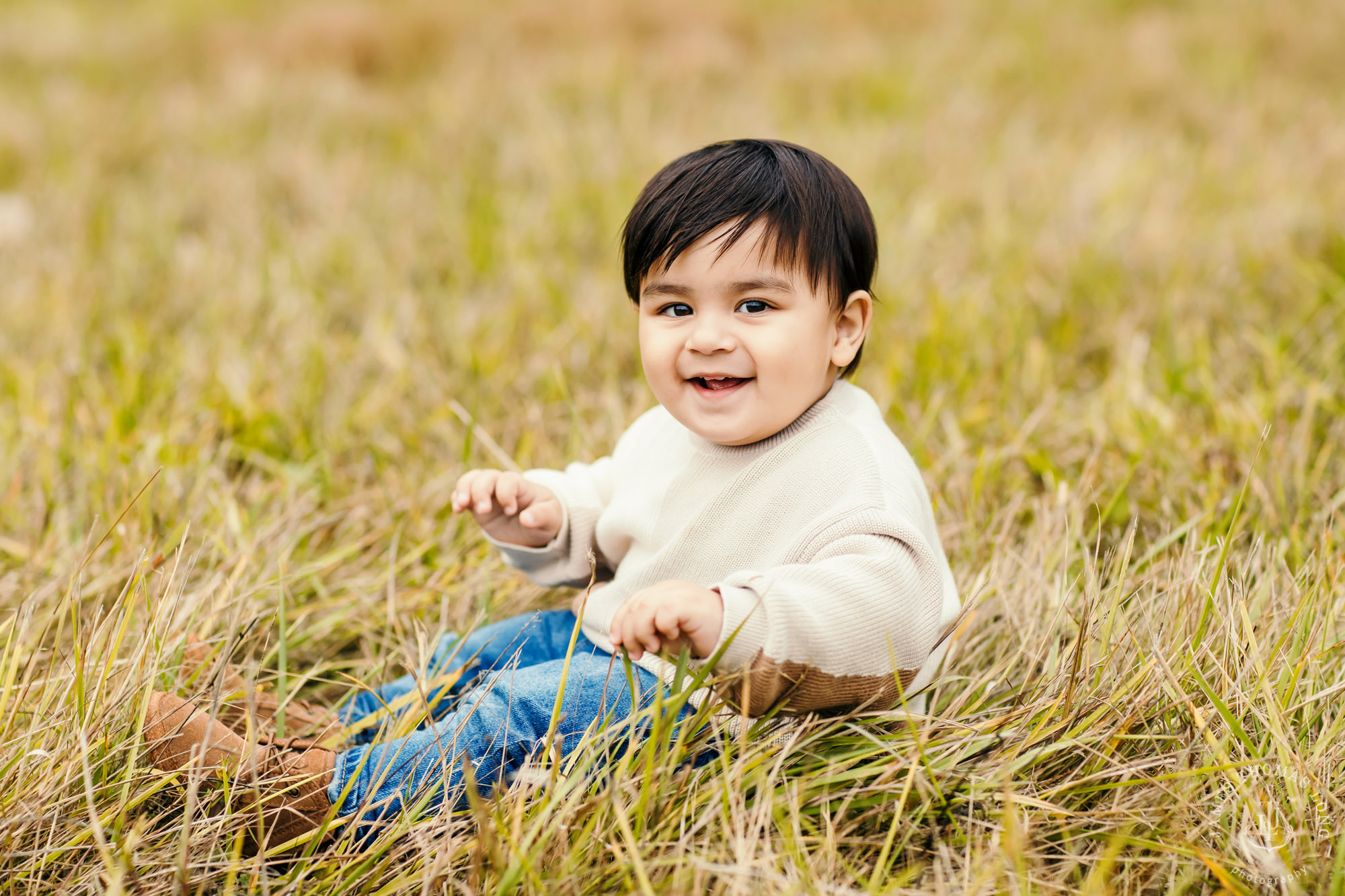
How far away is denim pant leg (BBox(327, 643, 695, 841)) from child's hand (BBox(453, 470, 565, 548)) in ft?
0.78

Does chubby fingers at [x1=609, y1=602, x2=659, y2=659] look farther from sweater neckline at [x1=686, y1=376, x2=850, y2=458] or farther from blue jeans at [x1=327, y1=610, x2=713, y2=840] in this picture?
sweater neckline at [x1=686, y1=376, x2=850, y2=458]

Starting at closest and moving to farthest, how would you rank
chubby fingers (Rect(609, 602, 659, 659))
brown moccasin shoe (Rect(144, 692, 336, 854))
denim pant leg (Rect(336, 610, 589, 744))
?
chubby fingers (Rect(609, 602, 659, 659)), brown moccasin shoe (Rect(144, 692, 336, 854)), denim pant leg (Rect(336, 610, 589, 744))

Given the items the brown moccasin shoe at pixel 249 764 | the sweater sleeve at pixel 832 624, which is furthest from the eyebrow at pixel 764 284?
the brown moccasin shoe at pixel 249 764

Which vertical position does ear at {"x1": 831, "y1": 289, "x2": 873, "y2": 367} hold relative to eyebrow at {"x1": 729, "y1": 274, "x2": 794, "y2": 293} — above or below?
below

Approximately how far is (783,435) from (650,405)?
0.97m

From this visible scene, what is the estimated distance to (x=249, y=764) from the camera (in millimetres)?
1261

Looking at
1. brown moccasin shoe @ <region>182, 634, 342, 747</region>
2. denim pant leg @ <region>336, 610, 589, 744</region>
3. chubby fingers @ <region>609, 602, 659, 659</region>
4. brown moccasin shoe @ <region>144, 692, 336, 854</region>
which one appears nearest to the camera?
chubby fingers @ <region>609, 602, 659, 659</region>

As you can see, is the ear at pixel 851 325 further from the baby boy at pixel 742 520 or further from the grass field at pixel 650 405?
the grass field at pixel 650 405

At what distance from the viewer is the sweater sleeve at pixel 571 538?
1537mm

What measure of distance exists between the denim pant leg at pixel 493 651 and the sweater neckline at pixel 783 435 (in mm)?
347

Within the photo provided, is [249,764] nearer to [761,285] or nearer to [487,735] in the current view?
[487,735]

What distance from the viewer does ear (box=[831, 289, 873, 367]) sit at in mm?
1321

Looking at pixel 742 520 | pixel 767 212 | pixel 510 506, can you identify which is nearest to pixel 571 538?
pixel 510 506

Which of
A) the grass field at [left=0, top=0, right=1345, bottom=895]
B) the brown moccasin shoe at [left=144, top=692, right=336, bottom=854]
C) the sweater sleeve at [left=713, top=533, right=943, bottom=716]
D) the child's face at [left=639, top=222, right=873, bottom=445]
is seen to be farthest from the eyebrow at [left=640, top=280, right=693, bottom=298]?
the brown moccasin shoe at [left=144, top=692, right=336, bottom=854]
